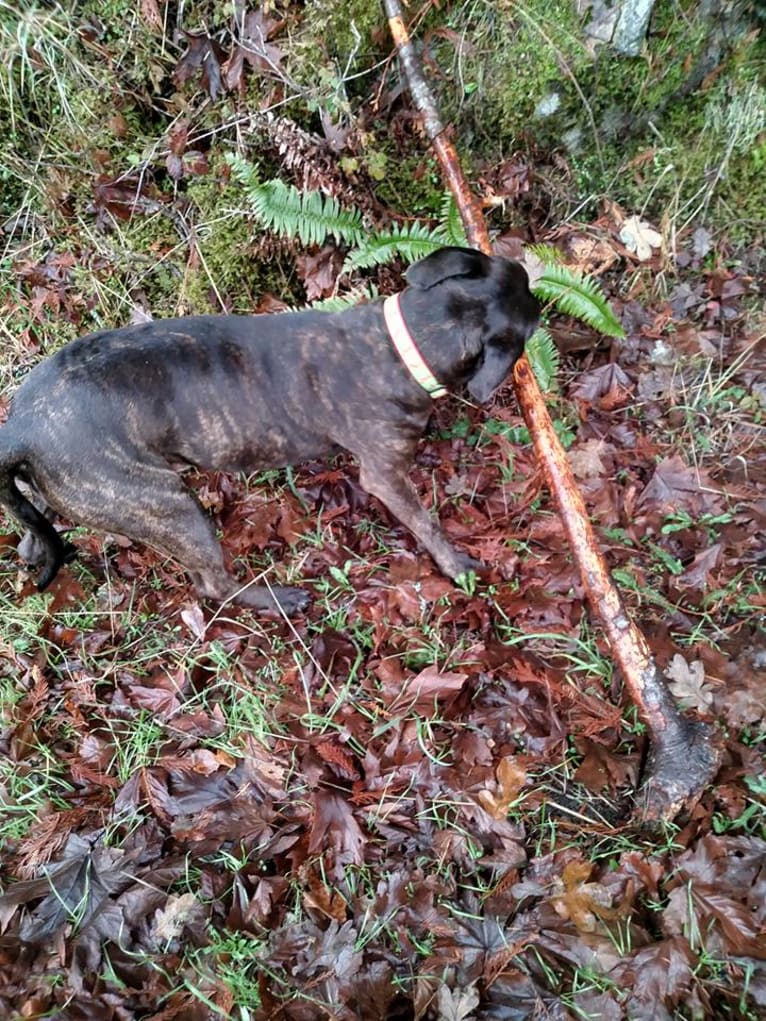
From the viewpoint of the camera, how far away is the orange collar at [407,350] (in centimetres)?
337

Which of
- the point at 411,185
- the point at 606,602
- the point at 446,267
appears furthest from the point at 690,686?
the point at 411,185

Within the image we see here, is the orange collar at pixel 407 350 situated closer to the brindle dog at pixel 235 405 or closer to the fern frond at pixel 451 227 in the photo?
the brindle dog at pixel 235 405

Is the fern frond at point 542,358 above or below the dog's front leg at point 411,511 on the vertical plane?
above

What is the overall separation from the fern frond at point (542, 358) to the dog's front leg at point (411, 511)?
968 mm

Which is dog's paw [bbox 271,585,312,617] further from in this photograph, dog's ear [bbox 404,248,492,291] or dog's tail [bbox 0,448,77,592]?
dog's ear [bbox 404,248,492,291]

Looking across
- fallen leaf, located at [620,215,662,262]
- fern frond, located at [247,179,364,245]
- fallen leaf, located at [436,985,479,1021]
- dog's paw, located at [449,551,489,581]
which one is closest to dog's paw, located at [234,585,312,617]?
dog's paw, located at [449,551,489,581]

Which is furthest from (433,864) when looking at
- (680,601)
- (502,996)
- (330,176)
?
(330,176)

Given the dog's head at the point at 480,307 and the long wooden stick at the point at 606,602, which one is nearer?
the long wooden stick at the point at 606,602

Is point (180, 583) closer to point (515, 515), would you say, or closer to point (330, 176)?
point (515, 515)

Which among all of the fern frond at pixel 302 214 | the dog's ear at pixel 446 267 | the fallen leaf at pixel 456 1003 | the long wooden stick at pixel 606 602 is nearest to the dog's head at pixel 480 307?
the dog's ear at pixel 446 267

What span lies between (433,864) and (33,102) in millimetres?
5072

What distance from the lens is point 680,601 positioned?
349cm

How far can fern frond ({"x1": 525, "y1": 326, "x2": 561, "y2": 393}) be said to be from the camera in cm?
391

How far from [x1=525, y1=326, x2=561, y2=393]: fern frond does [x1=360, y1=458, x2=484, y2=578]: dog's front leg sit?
3.18ft
